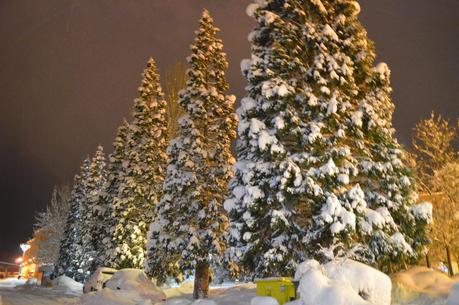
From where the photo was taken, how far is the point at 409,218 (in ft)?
55.9

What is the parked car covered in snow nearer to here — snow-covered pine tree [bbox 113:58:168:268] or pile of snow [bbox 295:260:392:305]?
snow-covered pine tree [bbox 113:58:168:268]

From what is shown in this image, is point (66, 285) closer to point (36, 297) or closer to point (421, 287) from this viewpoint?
point (36, 297)

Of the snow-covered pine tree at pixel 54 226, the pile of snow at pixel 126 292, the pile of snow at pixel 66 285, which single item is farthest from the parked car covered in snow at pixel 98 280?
the snow-covered pine tree at pixel 54 226

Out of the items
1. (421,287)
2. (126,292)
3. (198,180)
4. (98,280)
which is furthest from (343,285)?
(98,280)

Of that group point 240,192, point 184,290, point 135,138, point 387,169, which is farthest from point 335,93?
point 135,138

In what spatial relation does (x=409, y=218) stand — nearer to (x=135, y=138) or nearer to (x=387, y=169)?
(x=387, y=169)

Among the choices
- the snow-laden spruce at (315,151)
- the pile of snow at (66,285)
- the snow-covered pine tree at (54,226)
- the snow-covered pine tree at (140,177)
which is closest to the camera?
the snow-laden spruce at (315,151)

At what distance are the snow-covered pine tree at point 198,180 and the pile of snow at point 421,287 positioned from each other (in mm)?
9886

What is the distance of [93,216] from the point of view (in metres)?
37.7

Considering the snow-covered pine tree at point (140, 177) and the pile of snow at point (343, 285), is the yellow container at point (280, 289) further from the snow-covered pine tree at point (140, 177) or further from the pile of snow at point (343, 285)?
the snow-covered pine tree at point (140, 177)

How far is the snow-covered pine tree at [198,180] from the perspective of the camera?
2320 centimetres

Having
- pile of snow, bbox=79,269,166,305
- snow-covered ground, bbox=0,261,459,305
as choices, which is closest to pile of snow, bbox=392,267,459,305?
snow-covered ground, bbox=0,261,459,305

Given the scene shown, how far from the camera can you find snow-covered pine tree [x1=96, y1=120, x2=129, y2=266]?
1292 inches

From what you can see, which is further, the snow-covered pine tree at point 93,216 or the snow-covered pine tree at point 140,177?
the snow-covered pine tree at point 93,216
